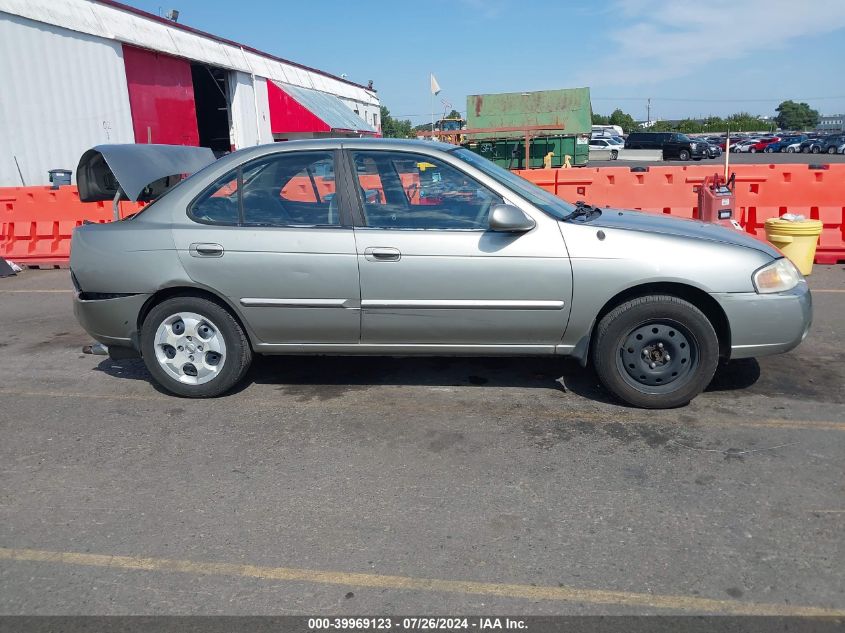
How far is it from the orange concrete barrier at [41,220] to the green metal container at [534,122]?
888 inches

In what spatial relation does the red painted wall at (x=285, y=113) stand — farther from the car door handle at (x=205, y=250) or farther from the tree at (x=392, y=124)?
the tree at (x=392, y=124)

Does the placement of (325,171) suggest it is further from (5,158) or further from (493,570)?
(5,158)

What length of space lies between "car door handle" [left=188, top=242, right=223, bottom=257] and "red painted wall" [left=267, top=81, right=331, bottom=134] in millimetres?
25017

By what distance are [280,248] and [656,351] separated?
8.04 ft

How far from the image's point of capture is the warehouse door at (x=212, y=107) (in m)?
25.5

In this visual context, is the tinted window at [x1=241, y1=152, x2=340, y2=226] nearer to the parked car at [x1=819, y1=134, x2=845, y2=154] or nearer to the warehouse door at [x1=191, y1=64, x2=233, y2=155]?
the warehouse door at [x1=191, y1=64, x2=233, y2=155]

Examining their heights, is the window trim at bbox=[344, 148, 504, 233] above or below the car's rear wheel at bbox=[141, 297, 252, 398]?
above

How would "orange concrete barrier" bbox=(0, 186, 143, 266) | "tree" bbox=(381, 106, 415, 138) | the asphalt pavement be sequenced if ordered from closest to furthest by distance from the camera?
the asphalt pavement → "orange concrete barrier" bbox=(0, 186, 143, 266) → "tree" bbox=(381, 106, 415, 138)

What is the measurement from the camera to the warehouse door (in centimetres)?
2545

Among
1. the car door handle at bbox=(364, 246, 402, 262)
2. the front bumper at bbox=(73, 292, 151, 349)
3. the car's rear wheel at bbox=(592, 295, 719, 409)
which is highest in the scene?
the car door handle at bbox=(364, 246, 402, 262)

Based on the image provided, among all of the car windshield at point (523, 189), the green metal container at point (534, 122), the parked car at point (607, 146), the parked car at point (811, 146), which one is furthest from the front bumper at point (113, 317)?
the parked car at point (811, 146)

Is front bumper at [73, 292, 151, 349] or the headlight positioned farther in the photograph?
front bumper at [73, 292, 151, 349]

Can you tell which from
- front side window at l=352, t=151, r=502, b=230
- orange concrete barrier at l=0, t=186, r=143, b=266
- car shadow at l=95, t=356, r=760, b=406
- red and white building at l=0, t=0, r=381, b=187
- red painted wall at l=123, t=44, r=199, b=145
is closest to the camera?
front side window at l=352, t=151, r=502, b=230

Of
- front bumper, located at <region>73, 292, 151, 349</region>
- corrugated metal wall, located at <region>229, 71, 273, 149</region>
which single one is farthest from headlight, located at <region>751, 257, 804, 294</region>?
corrugated metal wall, located at <region>229, 71, 273, 149</region>
